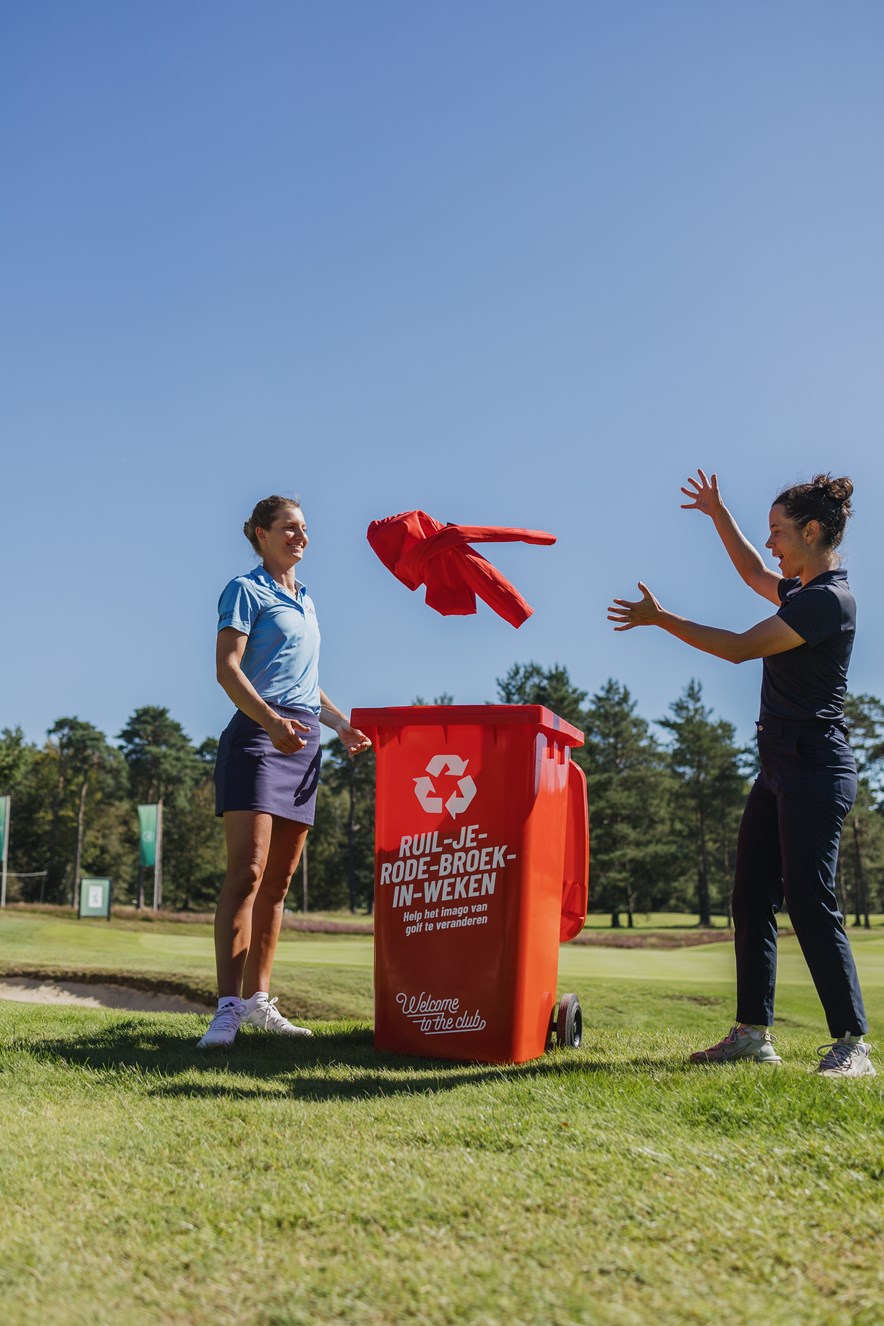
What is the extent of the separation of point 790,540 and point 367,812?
5946 centimetres

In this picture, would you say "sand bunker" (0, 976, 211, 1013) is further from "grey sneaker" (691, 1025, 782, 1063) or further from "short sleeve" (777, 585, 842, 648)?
"short sleeve" (777, 585, 842, 648)

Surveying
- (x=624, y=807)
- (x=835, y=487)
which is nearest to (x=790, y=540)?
(x=835, y=487)

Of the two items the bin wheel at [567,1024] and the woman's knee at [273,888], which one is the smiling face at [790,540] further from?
the woman's knee at [273,888]

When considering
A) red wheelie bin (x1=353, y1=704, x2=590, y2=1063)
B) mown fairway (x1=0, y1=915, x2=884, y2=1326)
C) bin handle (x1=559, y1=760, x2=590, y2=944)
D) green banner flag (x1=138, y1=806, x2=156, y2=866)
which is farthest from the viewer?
green banner flag (x1=138, y1=806, x2=156, y2=866)

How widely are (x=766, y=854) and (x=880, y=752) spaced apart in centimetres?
4863

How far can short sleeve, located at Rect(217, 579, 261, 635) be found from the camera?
408 centimetres

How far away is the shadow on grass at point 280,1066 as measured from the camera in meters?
3.12

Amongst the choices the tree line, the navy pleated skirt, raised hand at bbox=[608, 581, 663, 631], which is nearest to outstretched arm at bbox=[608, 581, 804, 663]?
raised hand at bbox=[608, 581, 663, 631]

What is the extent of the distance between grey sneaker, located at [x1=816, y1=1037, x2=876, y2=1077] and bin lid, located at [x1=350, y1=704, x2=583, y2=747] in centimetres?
132

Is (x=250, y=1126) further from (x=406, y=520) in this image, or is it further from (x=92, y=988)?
(x=92, y=988)

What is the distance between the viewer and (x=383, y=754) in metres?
3.96

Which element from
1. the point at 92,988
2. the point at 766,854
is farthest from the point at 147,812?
the point at 766,854

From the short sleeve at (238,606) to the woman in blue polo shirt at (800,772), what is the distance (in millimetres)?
1479

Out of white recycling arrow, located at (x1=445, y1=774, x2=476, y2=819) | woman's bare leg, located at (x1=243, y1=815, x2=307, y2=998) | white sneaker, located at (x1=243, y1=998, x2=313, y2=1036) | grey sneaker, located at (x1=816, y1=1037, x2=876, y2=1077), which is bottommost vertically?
white sneaker, located at (x1=243, y1=998, x2=313, y2=1036)
